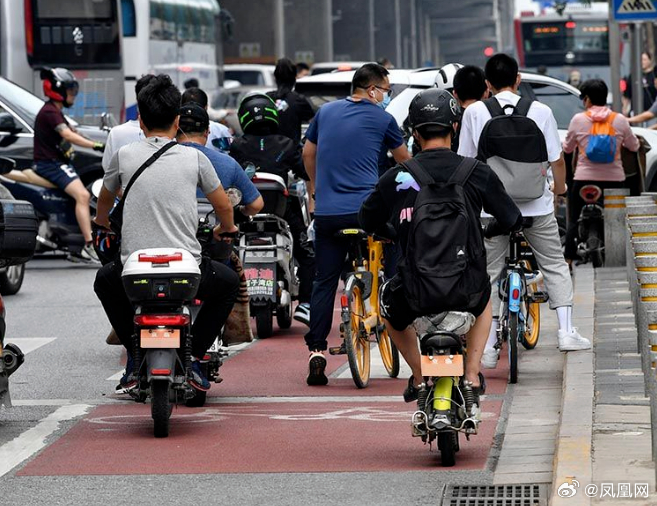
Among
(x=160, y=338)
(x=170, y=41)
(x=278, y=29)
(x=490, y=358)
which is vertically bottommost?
(x=490, y=358)

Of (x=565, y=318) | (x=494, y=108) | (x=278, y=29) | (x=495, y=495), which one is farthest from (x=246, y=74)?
(x=495, y=495)

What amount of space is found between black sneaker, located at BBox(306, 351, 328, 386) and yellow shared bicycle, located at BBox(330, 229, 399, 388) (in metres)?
0.10

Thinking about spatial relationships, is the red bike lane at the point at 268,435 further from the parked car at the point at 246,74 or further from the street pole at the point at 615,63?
the parked car at the point at 246,74

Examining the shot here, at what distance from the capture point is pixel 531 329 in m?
11.4

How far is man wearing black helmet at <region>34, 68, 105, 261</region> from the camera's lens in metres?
17.5

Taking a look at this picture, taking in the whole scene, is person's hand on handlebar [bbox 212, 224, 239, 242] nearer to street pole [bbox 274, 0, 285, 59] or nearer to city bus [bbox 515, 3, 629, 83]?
→ city bus [bbox 515, 3, 629, 83]

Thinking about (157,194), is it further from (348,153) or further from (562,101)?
(562,101)

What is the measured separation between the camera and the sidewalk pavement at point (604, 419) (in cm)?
669

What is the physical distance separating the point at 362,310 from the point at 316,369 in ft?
1.46

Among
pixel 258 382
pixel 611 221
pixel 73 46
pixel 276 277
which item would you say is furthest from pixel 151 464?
pixel 73 46

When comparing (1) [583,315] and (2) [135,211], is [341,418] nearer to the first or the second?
(2) [135,211]

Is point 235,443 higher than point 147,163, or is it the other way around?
point 147,163

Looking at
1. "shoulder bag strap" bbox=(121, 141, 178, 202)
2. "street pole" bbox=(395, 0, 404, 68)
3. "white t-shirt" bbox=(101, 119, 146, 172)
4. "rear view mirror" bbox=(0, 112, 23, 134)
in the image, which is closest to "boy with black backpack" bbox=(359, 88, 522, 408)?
"shoulder bag strap" bbox=(121, 141, 178, 202)

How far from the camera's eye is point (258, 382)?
1052 centimetres
